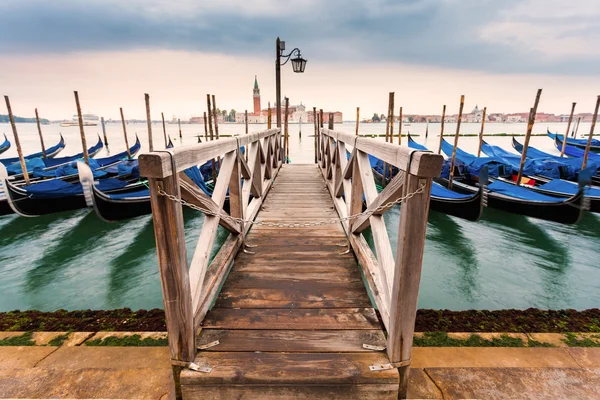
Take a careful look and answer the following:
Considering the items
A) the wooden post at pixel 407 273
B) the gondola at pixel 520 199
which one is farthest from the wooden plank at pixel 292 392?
the gondola at pixel 520 199

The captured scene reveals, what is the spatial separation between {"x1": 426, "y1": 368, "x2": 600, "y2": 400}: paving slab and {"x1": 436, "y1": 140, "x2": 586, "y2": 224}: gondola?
250 inches

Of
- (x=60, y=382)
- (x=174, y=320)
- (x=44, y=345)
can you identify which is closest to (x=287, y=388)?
(x=174, y=320)

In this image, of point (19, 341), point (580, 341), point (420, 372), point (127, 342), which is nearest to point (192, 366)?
point (127, 342)

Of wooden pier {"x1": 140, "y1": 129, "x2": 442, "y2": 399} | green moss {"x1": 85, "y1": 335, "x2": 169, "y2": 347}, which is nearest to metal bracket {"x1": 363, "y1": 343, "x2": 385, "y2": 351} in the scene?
wooden pier {"x1": 140, "y1": 129, "x2": 442, "y2": 399}

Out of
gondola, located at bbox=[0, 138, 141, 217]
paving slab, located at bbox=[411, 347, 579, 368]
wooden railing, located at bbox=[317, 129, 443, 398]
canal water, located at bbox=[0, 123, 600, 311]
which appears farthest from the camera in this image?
gondola, located at bbox=[0, 138, 141, 217]

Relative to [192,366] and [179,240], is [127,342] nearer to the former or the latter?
[192,366]

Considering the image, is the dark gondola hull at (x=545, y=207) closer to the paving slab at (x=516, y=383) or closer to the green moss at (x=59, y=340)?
the paving slab at (x=516, y=383)

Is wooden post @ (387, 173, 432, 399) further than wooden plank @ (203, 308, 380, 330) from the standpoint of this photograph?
No

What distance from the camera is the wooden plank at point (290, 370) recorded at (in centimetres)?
161

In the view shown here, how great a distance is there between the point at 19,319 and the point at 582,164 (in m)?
16.1

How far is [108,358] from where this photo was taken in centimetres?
224

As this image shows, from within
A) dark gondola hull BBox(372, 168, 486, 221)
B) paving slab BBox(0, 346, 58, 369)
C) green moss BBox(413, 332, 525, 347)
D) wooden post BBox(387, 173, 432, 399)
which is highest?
wooden post BBox(387, 173, 432, 399)

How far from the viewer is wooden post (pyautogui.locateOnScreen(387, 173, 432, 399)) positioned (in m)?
1.47

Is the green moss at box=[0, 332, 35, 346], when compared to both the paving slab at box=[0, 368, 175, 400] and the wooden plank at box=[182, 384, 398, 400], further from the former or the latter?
the wooden plank at box=[182, 384, 398, 400]
